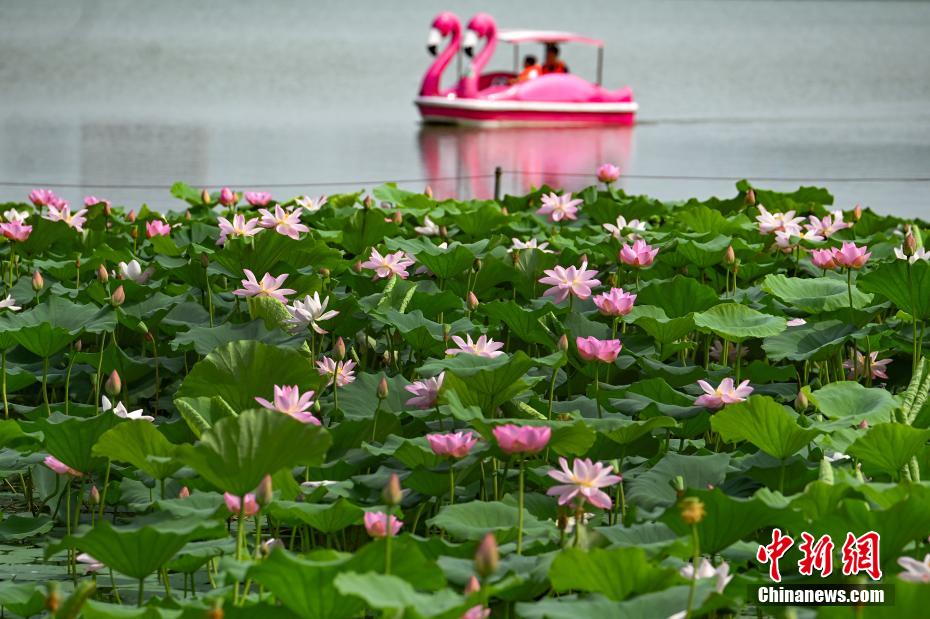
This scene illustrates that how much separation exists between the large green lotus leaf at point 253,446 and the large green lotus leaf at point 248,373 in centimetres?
48

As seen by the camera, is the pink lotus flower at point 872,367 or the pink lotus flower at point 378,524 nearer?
the pink lotus flower at point 378,524

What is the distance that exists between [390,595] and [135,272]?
182 cm

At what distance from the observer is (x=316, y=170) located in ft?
34.1

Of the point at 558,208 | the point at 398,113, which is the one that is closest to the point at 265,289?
the point at 558,208

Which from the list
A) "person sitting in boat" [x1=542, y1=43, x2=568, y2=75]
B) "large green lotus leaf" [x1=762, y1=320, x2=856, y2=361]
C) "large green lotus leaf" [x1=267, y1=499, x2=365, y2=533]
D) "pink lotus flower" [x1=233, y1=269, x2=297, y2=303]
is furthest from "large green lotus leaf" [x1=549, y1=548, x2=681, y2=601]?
"person sitting in boat" [x1=542, y1=43, x2=568, y2=75]

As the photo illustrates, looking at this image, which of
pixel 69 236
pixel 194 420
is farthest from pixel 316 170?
pixel 194 420

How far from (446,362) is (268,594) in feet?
2.15

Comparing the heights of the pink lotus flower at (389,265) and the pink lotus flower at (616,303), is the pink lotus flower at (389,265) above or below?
above

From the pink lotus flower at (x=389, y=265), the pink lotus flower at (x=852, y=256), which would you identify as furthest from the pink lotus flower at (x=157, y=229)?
the pink lotus flower at (x=852, y=256)

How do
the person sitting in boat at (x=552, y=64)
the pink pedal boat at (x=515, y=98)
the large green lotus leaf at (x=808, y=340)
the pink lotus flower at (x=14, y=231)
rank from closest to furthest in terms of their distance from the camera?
the large green lotus leaf at (x=808, y=340), the pink lotus flower at (x=14, y=231), the pink pedal boat at (x=515, y=98), the person sitting in boat at (x=552, y=64)

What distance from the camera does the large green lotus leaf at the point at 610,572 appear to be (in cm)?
132

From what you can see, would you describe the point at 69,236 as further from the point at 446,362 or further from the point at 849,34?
the point at 849,34

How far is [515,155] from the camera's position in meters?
11.8

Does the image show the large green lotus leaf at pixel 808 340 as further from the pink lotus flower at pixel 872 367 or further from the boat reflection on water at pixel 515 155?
the boat reflection on water at pixel 515 155
